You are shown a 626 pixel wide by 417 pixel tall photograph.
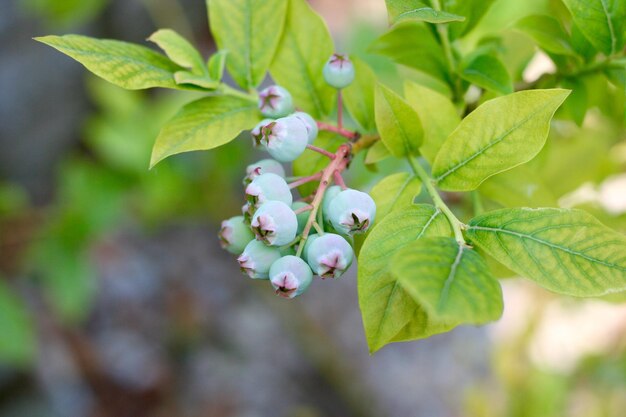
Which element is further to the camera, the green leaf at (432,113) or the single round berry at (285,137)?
the green leaf at (432,113)

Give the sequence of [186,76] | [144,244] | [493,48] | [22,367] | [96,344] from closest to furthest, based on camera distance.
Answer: [186,76], [493,48], [22,367], [96,344], [144,244]

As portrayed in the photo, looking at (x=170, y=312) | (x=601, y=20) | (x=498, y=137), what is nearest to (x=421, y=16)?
(x=498, y=137)

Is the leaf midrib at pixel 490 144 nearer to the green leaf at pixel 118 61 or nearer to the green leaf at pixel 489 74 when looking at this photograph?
the green leaf at pixel 489 74

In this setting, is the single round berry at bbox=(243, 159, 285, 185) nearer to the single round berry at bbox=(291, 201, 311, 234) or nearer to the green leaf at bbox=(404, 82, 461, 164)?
the single round berry at bbox=(291, 201, 311, 234)

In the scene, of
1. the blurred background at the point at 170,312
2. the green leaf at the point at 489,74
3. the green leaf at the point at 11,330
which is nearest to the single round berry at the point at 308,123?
the green leaf at the point at 489,74

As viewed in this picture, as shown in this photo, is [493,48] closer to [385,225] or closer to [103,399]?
[385,225]

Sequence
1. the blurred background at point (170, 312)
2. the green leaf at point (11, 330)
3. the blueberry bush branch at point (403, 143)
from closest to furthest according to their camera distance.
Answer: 1. the blueberry bush branch at point (403, 143)
2. the green leaf at point (11, 330)
3. the blurred background at point (170, 312)

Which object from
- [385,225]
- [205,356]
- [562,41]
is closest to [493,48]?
[562,41]
